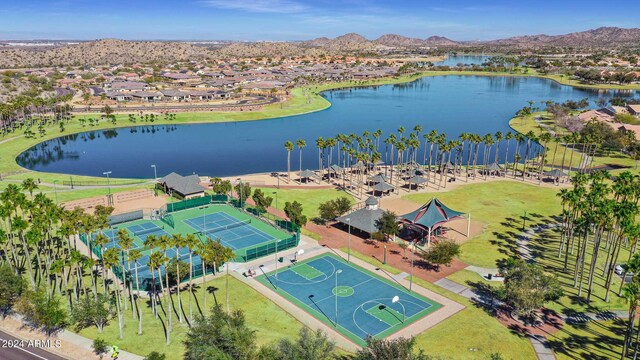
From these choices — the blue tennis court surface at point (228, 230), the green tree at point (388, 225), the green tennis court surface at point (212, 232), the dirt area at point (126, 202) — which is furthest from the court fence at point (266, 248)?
the dirt area at point (126, 202)

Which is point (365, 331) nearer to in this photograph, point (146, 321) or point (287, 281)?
point (287, 281)

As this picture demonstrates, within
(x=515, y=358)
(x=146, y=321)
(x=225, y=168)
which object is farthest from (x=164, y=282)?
(x=225, y=168)

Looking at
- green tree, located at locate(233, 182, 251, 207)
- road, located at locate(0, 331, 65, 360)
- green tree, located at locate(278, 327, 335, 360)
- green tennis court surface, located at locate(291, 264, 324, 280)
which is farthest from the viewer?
green tree, located at locate(233, 182, 251, 207)

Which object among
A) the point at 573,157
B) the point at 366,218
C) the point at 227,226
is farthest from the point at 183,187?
the point at 573,157

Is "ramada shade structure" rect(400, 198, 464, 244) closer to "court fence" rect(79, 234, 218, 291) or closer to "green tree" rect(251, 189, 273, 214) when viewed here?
"green tree" rect(251, 189, 273, 214)

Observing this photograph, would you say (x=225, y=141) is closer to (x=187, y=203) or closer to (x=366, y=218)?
(x=187, y=203)

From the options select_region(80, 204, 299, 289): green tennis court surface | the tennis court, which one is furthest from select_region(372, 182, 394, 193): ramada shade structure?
the tennis court

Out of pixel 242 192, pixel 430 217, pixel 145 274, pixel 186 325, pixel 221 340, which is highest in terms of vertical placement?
pixel 221 340
